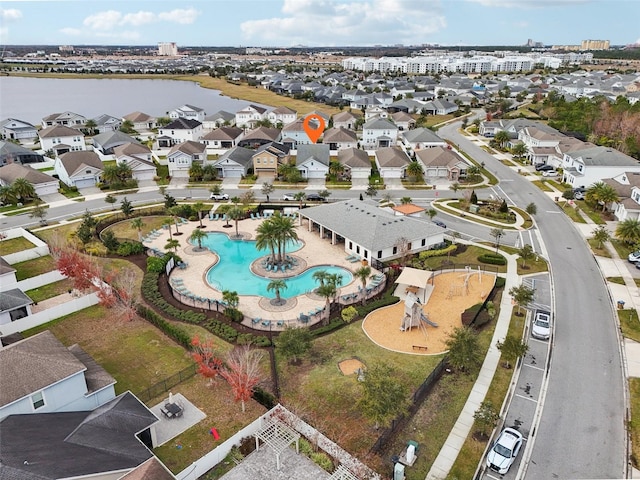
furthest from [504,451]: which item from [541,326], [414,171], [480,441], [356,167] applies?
[356,167]

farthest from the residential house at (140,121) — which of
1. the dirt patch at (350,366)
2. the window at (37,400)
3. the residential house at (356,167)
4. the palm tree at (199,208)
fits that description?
the dirt patch at (350,366)

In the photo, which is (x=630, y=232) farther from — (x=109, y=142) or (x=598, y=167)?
(x=109, y=142)

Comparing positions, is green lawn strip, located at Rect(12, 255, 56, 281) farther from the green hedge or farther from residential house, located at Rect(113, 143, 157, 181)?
the green hedge

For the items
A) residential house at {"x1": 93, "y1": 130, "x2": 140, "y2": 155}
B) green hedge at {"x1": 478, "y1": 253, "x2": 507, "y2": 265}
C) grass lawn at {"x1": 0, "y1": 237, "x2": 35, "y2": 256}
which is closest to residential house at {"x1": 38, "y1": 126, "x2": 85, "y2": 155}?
residential house at {"x1": 93, "y1": 130, "x2": 140, "y2": 155}

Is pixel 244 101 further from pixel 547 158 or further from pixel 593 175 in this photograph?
pixel 593 175

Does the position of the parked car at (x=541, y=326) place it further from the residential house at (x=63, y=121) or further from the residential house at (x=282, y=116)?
the residential house at (x=63, y=121)
